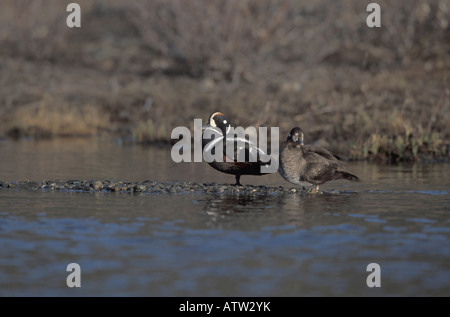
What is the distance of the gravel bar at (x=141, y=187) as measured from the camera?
14.8 metres

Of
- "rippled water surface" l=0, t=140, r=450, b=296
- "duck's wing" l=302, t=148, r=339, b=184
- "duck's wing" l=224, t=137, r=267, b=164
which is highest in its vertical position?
"duck's wing" l=224, t=137, r=267, b=164

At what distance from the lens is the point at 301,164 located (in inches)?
556

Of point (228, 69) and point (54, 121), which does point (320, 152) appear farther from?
point (228, 69)

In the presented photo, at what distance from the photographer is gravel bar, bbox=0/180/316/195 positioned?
14.8 m

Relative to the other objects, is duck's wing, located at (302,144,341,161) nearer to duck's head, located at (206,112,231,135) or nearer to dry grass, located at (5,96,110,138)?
duck's head, located at (206,112,231,135)

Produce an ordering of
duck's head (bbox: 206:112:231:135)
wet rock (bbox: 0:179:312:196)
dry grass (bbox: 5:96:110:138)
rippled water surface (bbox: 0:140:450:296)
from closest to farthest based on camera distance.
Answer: rippled water surface (bbox: 0:140:450:296), wet rock (bbox: 0:179:312:196), duck's head (bbox: 206:112:231:135), dry grass (bbox: 5:96:110:138)

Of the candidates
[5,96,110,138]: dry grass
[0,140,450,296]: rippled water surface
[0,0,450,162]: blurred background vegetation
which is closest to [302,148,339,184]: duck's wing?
[0,140,450,296]: rippled water surface

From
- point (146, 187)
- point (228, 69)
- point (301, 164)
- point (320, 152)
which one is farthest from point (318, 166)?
point (228, 69)

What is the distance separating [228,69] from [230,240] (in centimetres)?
1829

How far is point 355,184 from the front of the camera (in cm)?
1590

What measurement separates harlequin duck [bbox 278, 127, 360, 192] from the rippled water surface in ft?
0.98

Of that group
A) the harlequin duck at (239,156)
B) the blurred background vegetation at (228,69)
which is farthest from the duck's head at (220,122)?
the blurred background vegetation at (228,69)
